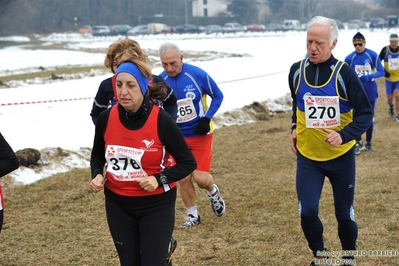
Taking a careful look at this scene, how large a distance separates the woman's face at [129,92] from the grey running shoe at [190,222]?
11.5ft

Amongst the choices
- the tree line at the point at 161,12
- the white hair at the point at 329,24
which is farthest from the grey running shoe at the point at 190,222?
the tree line at the point at 161,12

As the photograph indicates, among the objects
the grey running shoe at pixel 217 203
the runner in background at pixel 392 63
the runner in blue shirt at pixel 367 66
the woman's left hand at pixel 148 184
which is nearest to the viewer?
the woman's left hand at pixel 148 184

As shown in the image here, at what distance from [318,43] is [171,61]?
2.23 meters

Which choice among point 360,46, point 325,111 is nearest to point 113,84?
point 325,111

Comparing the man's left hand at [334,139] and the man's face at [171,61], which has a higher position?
the man's face at [171,61]

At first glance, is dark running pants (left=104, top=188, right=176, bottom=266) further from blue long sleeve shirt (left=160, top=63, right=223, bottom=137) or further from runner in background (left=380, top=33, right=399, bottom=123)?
runner in background (left=380, top=33, right=399, bottom=123)

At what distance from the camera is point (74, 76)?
25672 mm

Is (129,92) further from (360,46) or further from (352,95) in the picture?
(360,46)

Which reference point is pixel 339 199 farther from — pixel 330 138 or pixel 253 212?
pixel 253 212

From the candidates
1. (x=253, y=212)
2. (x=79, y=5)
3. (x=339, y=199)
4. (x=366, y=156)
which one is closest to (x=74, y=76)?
(x=366, y=156)

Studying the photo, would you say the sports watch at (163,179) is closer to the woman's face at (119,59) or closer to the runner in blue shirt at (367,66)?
the woman's face at (119,59)

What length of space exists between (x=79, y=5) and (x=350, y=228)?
106m

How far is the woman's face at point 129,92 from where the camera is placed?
156 inches

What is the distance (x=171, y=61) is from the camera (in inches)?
265
